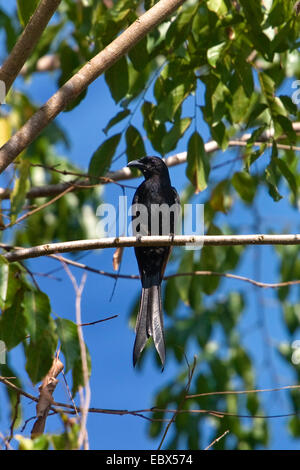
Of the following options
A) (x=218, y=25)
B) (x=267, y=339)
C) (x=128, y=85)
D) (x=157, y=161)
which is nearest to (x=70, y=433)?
(x=128, y=85)

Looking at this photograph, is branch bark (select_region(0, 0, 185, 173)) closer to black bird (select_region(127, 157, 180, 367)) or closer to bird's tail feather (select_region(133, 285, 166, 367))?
bird's tail feather (select_region(133, 285, 166, 367))

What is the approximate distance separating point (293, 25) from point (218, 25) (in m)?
0.39

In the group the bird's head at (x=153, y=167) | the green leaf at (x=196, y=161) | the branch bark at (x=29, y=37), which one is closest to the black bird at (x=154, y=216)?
the bird's head at (x=153, y=167)

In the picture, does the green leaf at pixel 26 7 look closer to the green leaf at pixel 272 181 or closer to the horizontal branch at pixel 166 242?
the horizontal branch at pixel 166 242

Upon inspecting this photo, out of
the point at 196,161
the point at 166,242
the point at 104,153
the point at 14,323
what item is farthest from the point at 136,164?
the point at 14,323

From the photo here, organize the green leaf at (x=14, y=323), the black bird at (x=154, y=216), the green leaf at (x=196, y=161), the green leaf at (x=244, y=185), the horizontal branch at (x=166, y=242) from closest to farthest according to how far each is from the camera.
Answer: the horizontal branch at (x=166, y=242) → the green leaf at (x=14, y=323) → the green leaf at (x=196, y=161) → the green leaf at (x=244, y=185) → the black bird at (x=154, y=216)

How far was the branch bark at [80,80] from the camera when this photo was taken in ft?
7.98

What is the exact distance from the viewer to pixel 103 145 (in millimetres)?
3377

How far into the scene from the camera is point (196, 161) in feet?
10.7

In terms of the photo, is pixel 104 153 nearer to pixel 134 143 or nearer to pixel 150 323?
pixel 134 143

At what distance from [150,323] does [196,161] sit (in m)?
0.78

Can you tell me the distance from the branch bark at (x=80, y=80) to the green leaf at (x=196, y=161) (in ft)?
2.65
